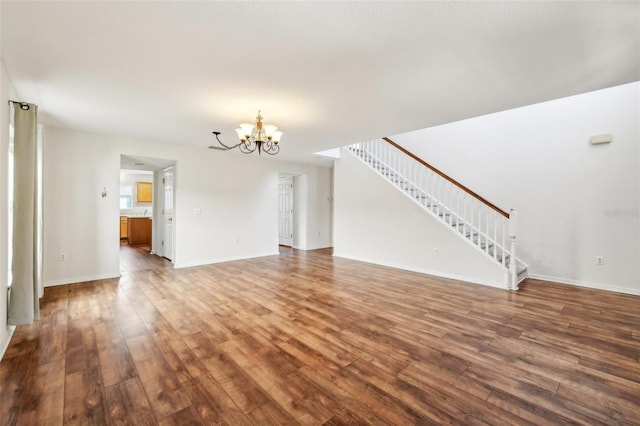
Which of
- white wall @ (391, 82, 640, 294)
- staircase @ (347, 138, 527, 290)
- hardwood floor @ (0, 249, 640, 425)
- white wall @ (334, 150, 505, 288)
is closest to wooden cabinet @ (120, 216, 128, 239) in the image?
hardwood floor @ (0, 249, 640, 425)

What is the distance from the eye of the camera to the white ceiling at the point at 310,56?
1679mm

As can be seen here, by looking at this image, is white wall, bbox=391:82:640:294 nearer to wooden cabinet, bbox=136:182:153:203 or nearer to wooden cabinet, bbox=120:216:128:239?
wooden cabinet, bbox=136:182:153:203

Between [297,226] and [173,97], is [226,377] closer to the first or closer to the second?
[173,97]

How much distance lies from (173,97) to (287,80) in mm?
1348

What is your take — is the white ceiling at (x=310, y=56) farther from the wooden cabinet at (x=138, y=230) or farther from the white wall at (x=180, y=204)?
the wooden cabinet at (x=138, y=230)

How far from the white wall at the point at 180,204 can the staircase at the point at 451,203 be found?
2.31 meters

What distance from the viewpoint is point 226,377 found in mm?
1905

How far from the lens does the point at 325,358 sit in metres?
2.14

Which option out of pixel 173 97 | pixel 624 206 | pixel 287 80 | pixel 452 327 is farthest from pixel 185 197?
pixel 624 206

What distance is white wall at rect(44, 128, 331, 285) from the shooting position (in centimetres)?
420

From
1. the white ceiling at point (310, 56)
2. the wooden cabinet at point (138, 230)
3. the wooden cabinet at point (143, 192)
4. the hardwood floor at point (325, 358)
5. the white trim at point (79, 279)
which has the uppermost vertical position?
the white ceiling at point (310, 56)

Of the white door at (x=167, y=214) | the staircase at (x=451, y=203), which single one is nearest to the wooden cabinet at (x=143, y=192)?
the white door at (x=167, y=214)

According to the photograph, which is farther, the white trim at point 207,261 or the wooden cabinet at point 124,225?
the wooden cabinet at point 124,225

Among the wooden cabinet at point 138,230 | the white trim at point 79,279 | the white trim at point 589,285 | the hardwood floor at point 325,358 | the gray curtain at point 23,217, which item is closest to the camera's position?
the hardwood floor at point 325,358
